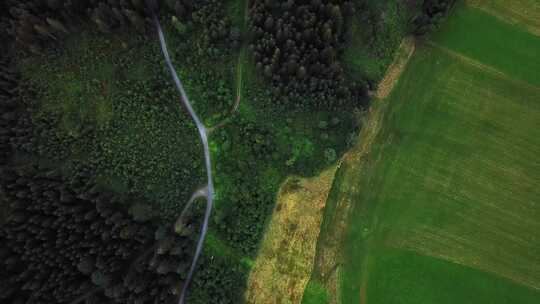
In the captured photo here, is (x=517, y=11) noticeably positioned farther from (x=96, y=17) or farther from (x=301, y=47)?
(x=96, y=17)

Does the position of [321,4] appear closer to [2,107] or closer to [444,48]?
[444,48]

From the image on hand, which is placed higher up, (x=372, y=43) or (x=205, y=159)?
(x=372, y=43)

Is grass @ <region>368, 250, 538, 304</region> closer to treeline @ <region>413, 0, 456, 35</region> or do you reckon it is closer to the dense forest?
the dense forest

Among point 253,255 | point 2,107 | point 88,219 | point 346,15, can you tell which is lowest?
point 253,255

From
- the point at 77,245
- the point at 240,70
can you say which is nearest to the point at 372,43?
the point at 240,70

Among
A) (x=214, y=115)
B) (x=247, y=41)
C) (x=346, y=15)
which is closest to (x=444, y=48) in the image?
(x=346, y=15)

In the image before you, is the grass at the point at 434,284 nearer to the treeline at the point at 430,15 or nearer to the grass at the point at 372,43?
the grass at the point at 372,43
